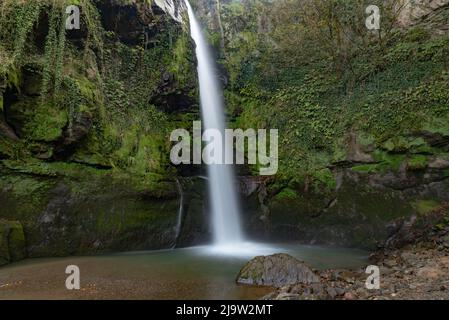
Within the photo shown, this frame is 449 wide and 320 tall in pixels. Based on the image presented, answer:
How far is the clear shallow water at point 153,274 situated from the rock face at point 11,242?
0.97 ft

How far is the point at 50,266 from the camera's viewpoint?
747cm

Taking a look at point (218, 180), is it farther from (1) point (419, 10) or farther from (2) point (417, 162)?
(1) point (419, 10)

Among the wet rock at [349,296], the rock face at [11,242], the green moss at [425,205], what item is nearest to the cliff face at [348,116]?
the green moss at [425,205]

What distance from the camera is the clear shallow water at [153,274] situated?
5601 millimetres

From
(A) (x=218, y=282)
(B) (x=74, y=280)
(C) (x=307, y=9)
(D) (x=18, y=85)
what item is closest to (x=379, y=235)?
(A) (x=218, y=282)

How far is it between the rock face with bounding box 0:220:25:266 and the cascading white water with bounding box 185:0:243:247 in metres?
5.58

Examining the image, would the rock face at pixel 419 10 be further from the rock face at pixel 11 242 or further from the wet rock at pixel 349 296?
the rock face at pixel 11 242

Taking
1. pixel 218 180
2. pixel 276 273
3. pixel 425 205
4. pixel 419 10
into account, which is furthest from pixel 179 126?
pixel 419 10

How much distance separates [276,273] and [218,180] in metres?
6.43

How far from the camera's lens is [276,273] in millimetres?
6336

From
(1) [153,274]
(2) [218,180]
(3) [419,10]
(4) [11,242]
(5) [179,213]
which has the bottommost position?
(1) [153,274]

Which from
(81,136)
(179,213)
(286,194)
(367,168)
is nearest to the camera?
(81,136)

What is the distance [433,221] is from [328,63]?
740 cm
